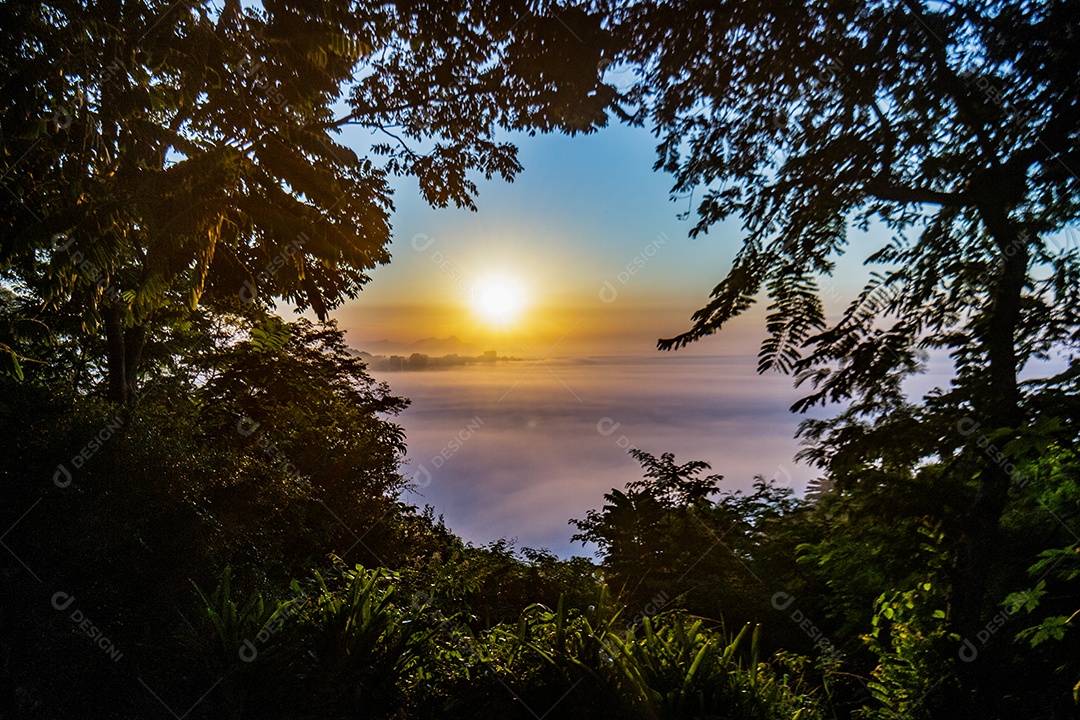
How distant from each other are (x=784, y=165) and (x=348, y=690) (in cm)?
440

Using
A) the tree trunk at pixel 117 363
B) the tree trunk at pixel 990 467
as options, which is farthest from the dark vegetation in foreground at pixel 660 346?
the tree trunk at pixel 117 363

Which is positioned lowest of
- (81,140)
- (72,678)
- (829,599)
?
(72,678)

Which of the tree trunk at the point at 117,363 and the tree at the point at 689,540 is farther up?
the tree at the point at 689,540

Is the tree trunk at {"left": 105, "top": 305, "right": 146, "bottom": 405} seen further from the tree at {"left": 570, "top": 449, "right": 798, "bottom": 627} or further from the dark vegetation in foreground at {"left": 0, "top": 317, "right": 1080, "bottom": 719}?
the tree at {"left": 570, "top": 449, "right": 798, "bottom": 627}

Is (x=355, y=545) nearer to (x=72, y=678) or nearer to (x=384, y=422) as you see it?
(x=384, y=422)

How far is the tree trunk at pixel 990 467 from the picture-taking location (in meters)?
2.80

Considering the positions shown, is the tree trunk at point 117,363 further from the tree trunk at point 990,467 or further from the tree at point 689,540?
the tree trunk at point 990,467

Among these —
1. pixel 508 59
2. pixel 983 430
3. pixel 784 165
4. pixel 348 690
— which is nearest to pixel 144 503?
pixel 348 690

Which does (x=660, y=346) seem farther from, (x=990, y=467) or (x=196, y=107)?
(x=196, y=107)

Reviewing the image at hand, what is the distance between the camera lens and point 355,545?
321 inches

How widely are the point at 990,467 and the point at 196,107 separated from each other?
7.91 m

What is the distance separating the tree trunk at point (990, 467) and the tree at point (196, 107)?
9.97 ft

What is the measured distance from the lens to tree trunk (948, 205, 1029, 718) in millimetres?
2805

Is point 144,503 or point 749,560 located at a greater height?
point 749,560
